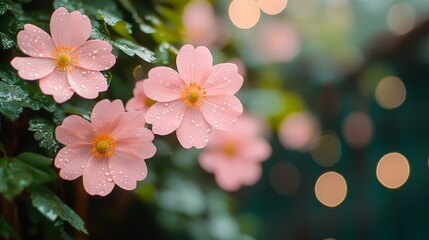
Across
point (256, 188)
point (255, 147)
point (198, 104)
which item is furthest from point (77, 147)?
point (256, 188)

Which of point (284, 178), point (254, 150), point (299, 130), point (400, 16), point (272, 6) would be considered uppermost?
point (400, 16)

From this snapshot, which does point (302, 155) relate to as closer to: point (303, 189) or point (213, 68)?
Answer: point (303, 189)

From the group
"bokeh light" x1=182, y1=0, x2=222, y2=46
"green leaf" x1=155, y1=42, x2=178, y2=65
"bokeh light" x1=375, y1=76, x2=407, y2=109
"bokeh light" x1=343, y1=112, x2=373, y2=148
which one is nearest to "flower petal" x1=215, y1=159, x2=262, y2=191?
"bokeh light" x1=182, y1=0, x2=222, y2=46

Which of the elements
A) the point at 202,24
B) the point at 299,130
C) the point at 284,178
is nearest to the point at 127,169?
the point at 202,24

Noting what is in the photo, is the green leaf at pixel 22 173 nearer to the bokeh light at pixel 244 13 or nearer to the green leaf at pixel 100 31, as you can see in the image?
the green leaf at pixel 100 31

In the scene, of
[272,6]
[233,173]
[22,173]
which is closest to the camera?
[22,173]

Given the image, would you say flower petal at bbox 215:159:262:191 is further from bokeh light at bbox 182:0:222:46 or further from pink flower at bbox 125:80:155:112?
pink flower at bbox 125:80:155:112

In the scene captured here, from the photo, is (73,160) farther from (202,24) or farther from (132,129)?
(202,24)
